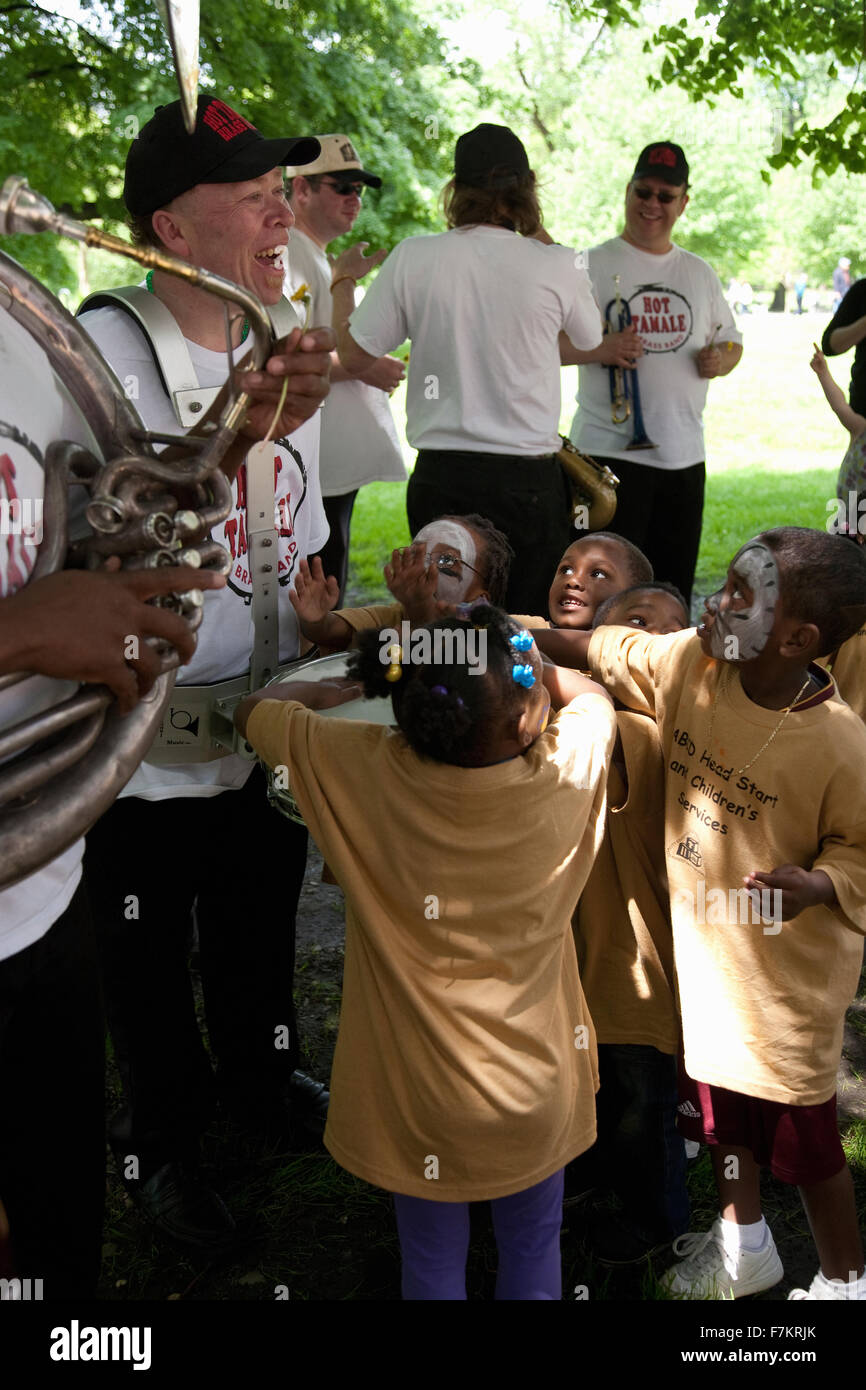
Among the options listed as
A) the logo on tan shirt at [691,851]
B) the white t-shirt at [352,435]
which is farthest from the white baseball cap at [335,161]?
the logo on tan shirt at [691,851]

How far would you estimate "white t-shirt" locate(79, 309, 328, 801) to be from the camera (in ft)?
7.45

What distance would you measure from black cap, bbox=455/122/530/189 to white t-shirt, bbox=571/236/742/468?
4.52ft

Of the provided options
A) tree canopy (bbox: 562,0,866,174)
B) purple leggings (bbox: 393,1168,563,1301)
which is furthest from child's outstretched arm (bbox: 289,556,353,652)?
tree canopy (bbox: 562,0,866,174)

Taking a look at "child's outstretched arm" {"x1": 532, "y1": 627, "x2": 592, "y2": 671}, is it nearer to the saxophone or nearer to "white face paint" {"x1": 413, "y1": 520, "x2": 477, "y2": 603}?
"white face paint" {"x1": 413, "y1": 520, "x2": 477, "y2": 603}

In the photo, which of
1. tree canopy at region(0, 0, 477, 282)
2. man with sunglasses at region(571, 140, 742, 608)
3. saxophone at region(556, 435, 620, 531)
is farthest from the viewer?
tree canopy at region(0, 0, 477, 282)

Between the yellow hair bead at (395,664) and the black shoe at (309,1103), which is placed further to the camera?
the black shoe at (309,1103)

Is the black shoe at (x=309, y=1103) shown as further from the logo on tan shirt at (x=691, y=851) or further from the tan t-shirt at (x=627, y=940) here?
the logo on tan shirt at (x=691, y=851)

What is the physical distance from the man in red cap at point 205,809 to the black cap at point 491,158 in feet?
5.97

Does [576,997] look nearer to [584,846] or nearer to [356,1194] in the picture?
[584,846]

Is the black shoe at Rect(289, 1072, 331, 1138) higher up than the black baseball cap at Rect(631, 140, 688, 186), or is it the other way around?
the black baseball cap at Rect(631, 140, 688, 186)

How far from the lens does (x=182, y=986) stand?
2.67 m

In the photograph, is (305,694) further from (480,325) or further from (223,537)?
(480,325)

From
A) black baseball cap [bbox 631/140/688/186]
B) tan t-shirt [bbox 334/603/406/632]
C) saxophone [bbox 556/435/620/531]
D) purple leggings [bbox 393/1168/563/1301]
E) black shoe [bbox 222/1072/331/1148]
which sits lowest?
black shoe [bbox 222/1072/331/1148]

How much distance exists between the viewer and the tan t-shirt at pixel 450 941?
2039 millimetres
